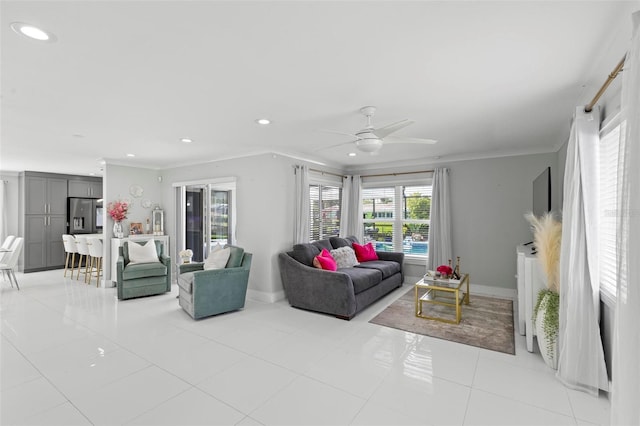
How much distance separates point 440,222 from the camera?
5.71m

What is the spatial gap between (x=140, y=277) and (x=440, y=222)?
5312 millimetres

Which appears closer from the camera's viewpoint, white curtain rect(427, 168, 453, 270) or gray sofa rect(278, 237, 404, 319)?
gray sofa rect(278, 237, 404, 319)

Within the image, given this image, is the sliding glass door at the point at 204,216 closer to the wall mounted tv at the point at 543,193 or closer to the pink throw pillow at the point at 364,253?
the pink throw pillow at the point at 364,253

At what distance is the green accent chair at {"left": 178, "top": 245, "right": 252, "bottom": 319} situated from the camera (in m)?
4.02

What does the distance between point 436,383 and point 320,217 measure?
413 cm

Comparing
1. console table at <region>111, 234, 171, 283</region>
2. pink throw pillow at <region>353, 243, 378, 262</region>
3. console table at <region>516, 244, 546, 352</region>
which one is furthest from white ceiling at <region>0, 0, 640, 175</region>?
pink throw pillow at <region>353, 243, 378, 262</region>

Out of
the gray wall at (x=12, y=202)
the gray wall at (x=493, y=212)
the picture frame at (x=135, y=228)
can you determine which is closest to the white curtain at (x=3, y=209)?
the gray wall at (x=12, y=202)

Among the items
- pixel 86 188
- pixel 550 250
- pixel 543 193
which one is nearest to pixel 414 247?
pixel 543 193

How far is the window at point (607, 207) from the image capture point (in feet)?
7.93

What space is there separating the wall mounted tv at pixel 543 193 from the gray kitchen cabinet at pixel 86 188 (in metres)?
9.92

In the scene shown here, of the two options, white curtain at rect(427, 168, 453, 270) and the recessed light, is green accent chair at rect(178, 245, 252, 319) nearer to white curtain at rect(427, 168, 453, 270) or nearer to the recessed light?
the recessed light

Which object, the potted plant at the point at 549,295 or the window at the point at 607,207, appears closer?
the window at the point at 607,207

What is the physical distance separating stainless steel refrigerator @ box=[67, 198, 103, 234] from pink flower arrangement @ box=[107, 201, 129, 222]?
10.4 feet

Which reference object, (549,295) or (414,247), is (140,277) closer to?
(414,247)
